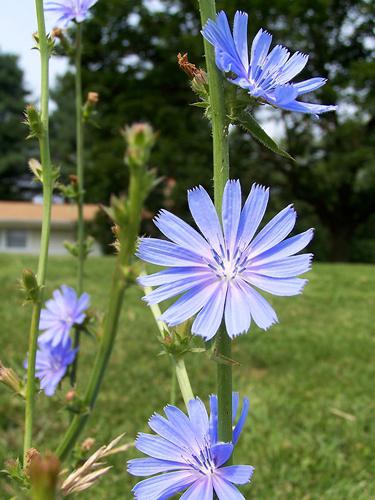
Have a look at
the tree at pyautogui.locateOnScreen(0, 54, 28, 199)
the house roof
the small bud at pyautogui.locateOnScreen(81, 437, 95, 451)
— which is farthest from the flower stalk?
the tree at pyautogui.locateOnScreen(0, 54, 28, 199)

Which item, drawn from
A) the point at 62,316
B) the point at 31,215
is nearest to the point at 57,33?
the point at 62,316

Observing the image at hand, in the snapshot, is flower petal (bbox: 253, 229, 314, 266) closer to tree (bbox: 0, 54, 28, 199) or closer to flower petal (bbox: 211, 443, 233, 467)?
flower petal (bbox: 211, 443, 233, 467)

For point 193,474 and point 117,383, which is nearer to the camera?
point 193,474

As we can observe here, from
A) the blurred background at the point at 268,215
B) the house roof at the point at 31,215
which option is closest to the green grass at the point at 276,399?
the blurred background at the point at 268,215

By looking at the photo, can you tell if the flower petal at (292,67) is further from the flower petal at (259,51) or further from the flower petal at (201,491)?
the flower petal at (201,491)

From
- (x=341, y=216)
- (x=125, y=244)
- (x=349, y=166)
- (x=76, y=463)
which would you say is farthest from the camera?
(x=341, y=216)

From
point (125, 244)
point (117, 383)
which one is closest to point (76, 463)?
point (125, 244)

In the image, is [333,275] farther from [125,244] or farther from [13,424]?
[125,244]
